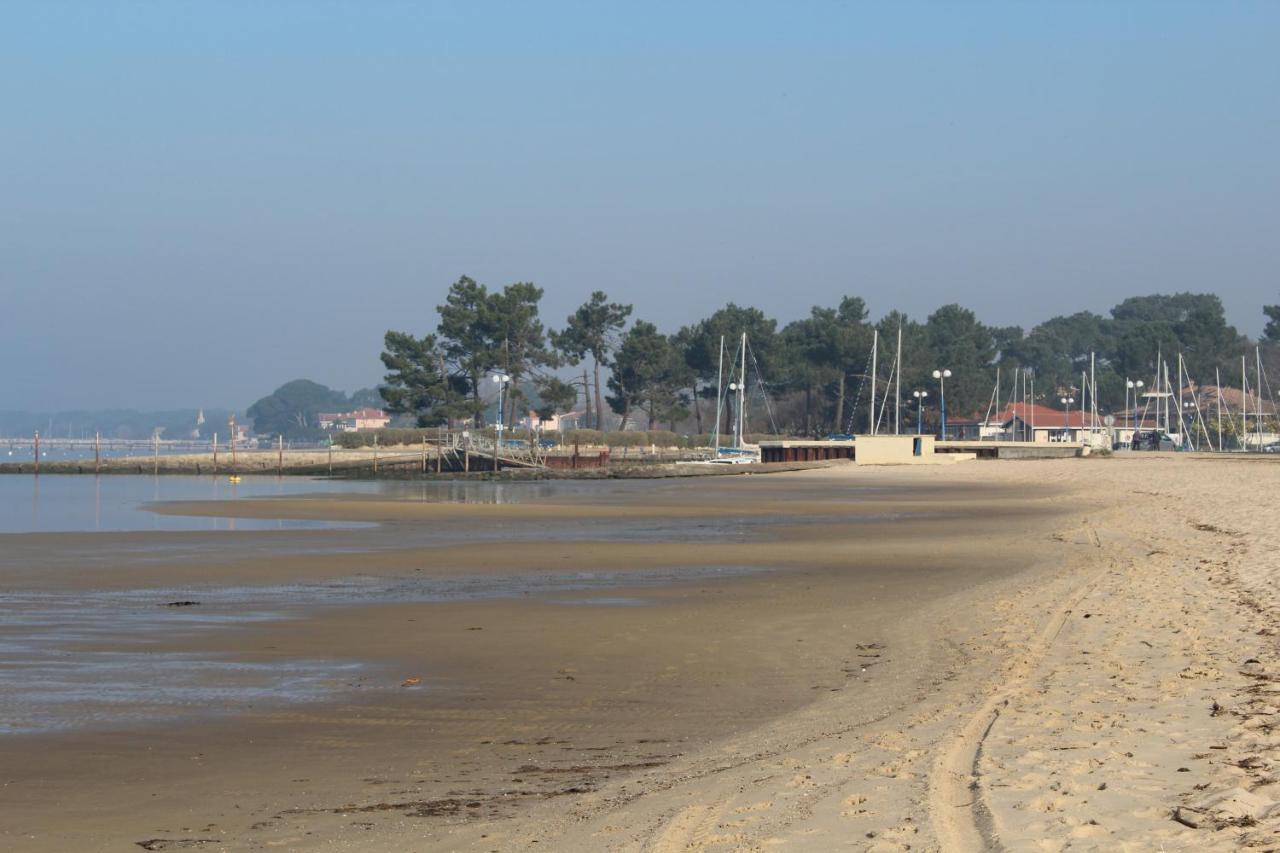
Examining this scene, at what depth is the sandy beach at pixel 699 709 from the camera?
676 cm

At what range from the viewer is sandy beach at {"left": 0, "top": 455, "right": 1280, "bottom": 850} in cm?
676

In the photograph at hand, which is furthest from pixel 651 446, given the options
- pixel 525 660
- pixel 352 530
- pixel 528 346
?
pixel 525 660

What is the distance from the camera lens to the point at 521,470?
256 feet

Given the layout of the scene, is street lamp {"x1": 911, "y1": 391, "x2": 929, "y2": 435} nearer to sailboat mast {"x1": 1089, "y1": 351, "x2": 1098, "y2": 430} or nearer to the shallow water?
sailboat mast {"x1": 1089, "y1": 351, "x2": 1098, "y2": 430}

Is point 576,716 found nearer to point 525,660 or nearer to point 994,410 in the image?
point 525,660

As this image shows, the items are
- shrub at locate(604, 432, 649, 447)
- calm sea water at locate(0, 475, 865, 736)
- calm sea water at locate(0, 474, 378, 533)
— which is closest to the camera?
calm sea water at locate(0, 475, 865, 736)

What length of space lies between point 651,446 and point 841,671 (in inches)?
3814

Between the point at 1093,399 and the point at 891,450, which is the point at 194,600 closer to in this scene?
the point at 891,450

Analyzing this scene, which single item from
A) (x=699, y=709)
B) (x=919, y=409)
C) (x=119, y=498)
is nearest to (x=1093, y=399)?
(x=919, y=409)

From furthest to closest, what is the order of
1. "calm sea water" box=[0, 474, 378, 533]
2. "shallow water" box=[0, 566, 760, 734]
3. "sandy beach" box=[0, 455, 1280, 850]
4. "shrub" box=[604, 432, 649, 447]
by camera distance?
"shrub" box=[604, 432, 649, 447] < "calm sea water" box=[0, 474, 378, 533] < "shallow water" box=[0, 566, 760, 734] < "sandy beach" box=[0, 455, 1280, 850]

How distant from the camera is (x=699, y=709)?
412 inches

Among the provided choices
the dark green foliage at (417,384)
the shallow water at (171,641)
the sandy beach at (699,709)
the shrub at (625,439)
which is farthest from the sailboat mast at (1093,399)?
the shallow water at (171,641)

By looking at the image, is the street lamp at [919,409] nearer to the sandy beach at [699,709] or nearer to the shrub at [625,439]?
the shrub at [625,439]

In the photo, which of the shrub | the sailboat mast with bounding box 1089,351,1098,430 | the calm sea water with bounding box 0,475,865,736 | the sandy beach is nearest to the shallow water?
the calm sea water with bounding box 0,475,865,736
